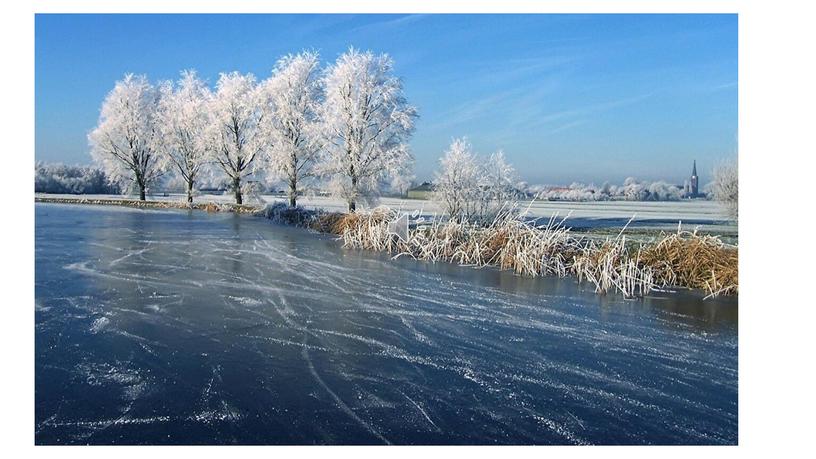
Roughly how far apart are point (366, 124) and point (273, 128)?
19.4ft

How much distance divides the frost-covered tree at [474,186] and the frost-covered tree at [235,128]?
13.5m

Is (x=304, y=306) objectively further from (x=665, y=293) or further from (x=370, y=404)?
(x=665, y=293)

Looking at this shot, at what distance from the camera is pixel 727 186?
18.2 meters

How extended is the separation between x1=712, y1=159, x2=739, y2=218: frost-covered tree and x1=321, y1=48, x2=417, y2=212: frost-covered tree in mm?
10848

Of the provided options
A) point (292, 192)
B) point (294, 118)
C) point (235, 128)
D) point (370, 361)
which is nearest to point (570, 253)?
point (370, 361)

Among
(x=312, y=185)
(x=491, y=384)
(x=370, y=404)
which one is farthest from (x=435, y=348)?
(x=312, y=185)

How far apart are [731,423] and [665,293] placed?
185 inches

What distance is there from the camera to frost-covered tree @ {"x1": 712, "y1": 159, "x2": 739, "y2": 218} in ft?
59.0

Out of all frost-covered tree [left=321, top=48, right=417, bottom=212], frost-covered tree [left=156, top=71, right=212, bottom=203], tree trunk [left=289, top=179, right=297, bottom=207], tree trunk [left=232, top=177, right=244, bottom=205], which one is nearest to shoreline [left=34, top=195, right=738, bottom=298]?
frost-covered tree [left=321, top=48, right=417, bottom=212]

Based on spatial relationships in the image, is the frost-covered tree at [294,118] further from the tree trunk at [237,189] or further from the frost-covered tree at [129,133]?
the frost-covered tree at [129,133]

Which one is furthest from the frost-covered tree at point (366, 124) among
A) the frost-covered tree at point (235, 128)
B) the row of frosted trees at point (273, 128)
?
the frost-covered tree at point (235, 128)

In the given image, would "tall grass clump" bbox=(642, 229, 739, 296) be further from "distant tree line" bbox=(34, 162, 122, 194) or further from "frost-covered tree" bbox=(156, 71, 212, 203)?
"distant tree line" bbox=(34, 162, 122, 194)

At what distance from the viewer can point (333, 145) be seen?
22625 millimetres

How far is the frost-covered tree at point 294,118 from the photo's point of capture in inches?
977
